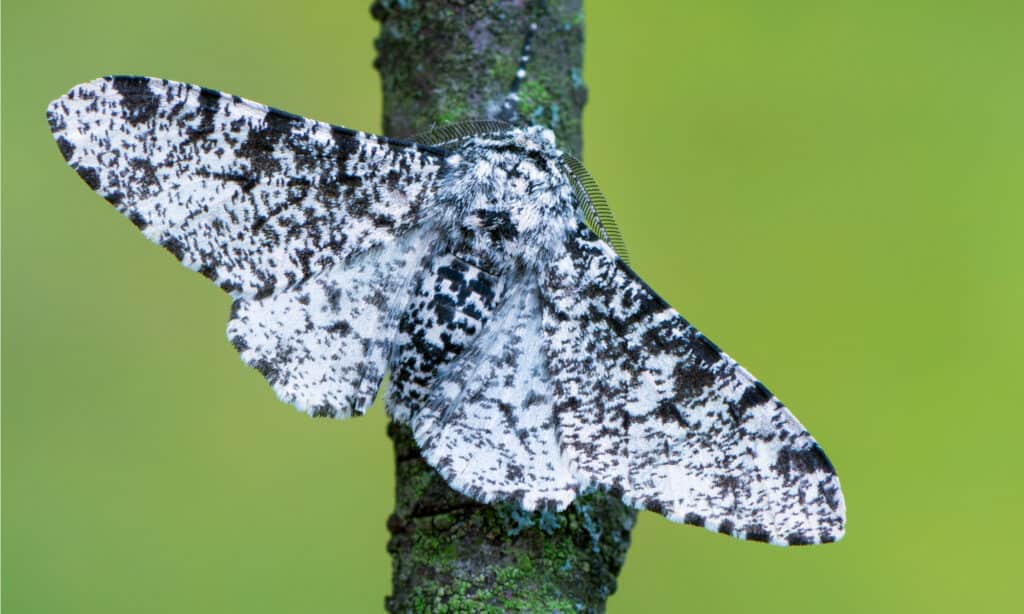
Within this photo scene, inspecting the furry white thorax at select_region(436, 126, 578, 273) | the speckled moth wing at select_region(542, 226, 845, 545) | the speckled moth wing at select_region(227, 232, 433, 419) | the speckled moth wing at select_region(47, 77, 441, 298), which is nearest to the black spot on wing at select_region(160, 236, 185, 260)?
the speckled moth wing at select_region(47, 77, 441, 298)

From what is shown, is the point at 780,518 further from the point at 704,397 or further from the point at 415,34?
the point at 415,34

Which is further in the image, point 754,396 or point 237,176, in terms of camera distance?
point 237,176

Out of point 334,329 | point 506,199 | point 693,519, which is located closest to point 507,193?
point 506,199

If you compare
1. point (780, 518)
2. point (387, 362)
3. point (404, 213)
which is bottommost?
point (780, 518)

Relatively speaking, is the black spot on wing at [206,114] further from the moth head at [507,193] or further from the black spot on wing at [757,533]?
the black spot on wing at [757,533]

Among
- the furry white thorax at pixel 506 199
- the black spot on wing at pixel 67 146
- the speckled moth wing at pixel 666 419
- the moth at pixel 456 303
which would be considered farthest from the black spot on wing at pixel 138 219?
the speckled moth wing at pixel 666 419

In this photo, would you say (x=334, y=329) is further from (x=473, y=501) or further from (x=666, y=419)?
(x=666, y=419)

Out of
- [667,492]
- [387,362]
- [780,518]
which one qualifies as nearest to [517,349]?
[387,362]
